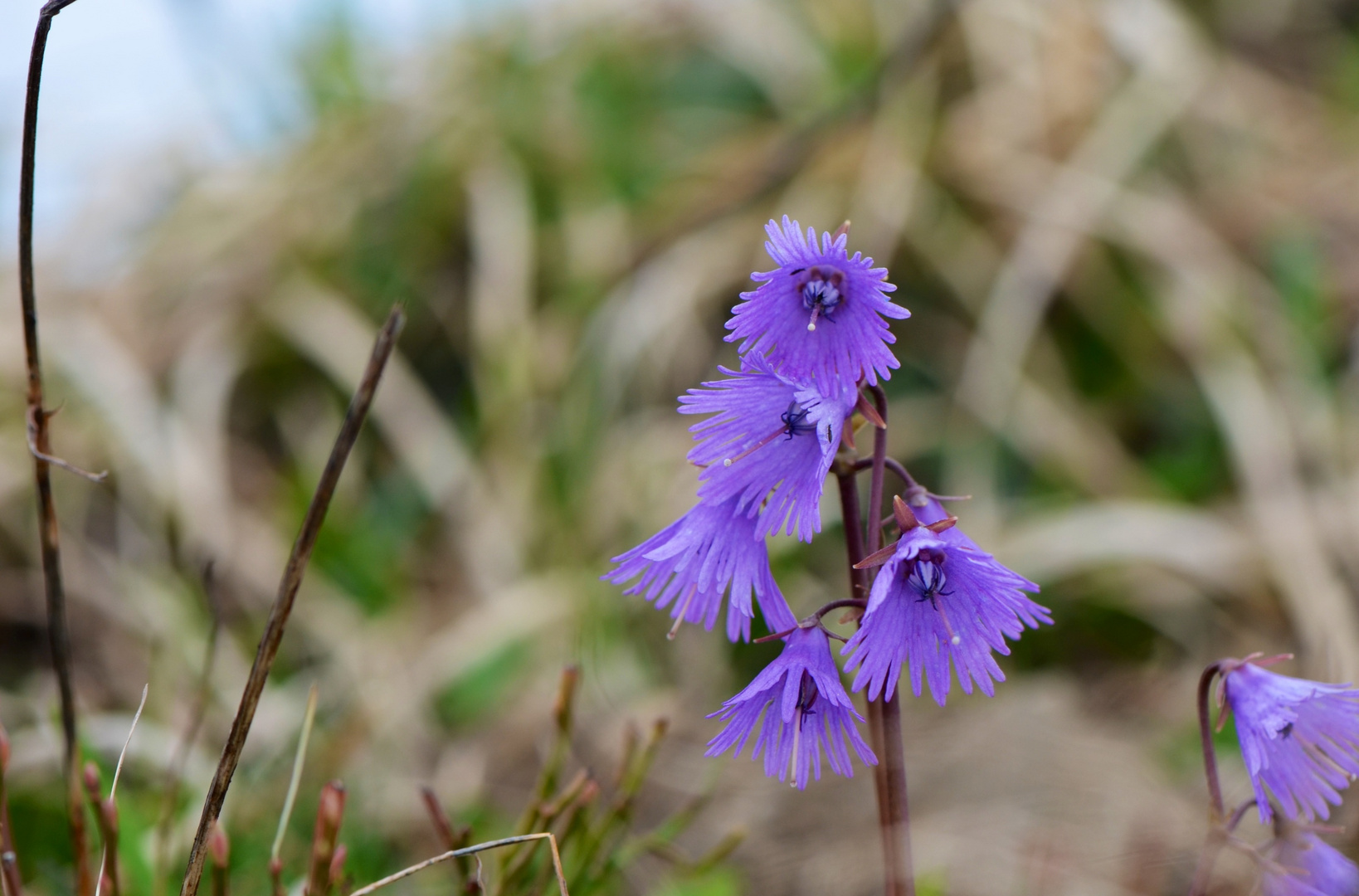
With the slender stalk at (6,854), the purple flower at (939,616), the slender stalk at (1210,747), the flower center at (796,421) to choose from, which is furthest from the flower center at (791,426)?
the slender stalk at (6,854)

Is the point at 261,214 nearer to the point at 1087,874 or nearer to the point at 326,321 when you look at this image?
the point at 326,321

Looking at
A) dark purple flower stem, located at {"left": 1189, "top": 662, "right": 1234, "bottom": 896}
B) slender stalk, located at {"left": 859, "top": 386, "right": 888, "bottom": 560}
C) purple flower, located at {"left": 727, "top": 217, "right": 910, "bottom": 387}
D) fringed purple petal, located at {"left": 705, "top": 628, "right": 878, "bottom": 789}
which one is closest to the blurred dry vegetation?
dark purple flower stem, located at {"left": 1189, "top": 662, "right": 1234, "bottom": 896}

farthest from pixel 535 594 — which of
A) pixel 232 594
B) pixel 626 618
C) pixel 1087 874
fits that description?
pixel 1087 874

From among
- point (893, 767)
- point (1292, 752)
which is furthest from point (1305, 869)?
point (893, 767)

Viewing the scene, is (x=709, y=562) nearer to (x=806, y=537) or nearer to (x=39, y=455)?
(x=806, y=537)

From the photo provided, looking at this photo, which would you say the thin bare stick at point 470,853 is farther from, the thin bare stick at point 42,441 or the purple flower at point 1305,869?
the purple flower at point 1305,869
